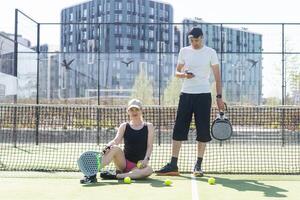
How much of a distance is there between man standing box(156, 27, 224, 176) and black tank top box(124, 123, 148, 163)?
0.43 meters

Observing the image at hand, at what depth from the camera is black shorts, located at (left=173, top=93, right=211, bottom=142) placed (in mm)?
6461

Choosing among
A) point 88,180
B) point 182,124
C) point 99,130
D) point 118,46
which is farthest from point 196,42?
point 118,46

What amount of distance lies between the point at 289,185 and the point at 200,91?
1.55 meters

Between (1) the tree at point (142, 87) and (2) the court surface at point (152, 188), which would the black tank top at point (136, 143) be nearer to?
(2) the court surface at point (152, 188)

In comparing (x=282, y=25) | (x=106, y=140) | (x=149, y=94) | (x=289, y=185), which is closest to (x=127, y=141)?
(x=289, y=185)

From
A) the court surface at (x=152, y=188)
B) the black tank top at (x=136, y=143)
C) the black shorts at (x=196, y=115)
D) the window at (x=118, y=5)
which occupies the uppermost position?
the window at (x=118, y=5)

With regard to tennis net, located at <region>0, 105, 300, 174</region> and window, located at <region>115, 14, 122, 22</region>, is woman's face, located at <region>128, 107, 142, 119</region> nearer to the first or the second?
tennis net, located at <region>0, 105, 300, 174</region>

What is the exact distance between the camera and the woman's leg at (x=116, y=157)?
19.0 ft

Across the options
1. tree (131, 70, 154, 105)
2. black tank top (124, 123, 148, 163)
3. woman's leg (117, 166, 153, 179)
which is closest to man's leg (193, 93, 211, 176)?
black tank top (124, 123, 148, 163)

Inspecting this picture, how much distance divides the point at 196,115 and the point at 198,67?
58 cm

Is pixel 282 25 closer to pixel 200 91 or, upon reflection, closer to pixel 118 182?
pixel 200 91

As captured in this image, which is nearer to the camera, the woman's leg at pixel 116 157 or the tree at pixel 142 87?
the woman's leg at pixel 116 157

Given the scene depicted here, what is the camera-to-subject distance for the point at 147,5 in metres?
73.1

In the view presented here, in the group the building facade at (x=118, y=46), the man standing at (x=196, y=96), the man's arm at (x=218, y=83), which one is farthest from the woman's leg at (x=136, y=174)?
the building facade at (x=118, y=46)
